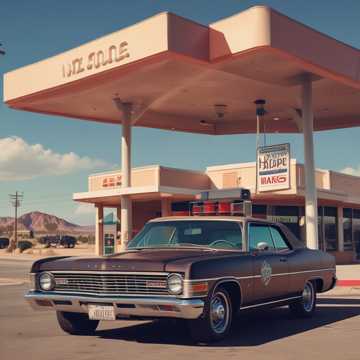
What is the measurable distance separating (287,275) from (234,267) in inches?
70.0

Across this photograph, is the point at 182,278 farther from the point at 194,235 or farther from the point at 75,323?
the point at 75,323

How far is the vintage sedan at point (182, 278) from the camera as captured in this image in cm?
762

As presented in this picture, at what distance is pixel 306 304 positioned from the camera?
10688 mm

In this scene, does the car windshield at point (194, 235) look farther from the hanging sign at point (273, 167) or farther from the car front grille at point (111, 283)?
the hanging sign at point (273, 167)

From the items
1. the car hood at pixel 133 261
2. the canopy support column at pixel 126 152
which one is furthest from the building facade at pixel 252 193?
the car hood at pixel 133 261

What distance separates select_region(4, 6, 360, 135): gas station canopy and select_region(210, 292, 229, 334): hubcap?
13.0m

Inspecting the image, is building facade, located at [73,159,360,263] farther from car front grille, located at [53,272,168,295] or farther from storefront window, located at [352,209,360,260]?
car front grille, located at [53,272,168,295]

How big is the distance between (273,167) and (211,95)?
5.01 m

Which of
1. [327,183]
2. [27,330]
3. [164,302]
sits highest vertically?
[327,183]

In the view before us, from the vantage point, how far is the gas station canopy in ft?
66.9

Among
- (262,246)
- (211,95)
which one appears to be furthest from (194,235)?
(211,95)

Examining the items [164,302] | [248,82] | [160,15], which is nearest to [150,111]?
[248,82]

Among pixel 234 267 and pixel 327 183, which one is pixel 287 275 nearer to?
pixel 234 267

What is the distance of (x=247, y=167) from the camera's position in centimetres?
3159
